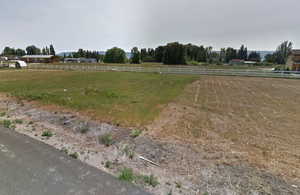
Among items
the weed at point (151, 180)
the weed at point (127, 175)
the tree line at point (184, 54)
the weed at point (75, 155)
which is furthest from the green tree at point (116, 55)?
the weed at point (151, 180)

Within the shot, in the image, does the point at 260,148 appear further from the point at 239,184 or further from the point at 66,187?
the point at 66,187

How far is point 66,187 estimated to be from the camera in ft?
7.89

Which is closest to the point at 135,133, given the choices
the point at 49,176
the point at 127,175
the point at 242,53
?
the point at 127,175

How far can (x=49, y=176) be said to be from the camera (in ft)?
8.66

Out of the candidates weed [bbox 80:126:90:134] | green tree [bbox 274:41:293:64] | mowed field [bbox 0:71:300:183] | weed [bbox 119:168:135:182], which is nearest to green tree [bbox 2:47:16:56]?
mowed field [bbox 0:71:300:183]

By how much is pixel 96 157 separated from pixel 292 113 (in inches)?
299

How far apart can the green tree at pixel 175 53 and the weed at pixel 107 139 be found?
59821mm

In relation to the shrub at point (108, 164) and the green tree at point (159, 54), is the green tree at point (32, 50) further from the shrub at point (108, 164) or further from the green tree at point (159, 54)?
the shrub at point (108, 164)

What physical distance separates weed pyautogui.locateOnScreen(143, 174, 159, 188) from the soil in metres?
0.07

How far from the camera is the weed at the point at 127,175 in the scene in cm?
267

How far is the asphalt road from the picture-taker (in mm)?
2350

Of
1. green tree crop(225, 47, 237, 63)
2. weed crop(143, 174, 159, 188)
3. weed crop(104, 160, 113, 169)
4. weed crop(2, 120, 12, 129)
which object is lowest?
weed crop(143, 174, 159, 188)

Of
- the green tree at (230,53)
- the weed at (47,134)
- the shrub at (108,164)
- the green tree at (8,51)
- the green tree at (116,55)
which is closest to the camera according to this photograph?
the shrub at (108,164)

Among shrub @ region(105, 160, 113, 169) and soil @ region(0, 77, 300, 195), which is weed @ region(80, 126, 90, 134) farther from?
shrub @ region(105, 160, 113, 169)
